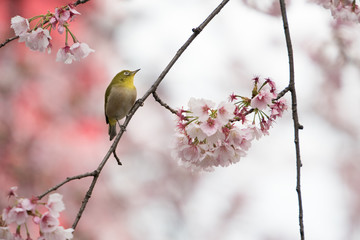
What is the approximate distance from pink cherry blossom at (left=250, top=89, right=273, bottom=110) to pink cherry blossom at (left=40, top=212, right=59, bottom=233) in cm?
73

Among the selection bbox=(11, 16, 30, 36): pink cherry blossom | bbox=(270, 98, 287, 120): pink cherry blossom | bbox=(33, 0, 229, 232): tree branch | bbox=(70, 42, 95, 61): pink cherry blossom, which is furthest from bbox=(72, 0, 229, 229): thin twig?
bbox=(11, 16, 30, 36): pink cherry blossom

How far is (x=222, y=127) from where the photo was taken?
167 centimetres

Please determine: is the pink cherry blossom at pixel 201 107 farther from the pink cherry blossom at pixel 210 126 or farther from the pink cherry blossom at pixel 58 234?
the pink cherry blossom at pixel 58 234

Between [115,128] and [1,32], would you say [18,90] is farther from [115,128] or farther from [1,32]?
[115,128]

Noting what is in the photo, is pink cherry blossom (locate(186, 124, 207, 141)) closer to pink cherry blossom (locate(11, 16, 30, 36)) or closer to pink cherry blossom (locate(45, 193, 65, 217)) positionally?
pink cherry blossom (locate(45, 193, 65, 217))

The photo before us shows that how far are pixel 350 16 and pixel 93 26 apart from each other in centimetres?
Answer: 546

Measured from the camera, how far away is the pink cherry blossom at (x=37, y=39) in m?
1.89

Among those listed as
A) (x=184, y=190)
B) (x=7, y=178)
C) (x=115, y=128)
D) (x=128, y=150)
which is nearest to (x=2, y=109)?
(x=7, y=178)

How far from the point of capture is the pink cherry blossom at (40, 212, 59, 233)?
134 cm

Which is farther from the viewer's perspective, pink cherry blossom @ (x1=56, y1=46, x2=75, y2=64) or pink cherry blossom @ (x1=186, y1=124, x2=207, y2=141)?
pink cherry blossom @ (x1=56, y1=46, x2=75, y2=64)

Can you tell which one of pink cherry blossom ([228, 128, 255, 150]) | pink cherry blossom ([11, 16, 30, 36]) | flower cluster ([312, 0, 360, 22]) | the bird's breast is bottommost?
pink cherry blossom ([228, 128, 255, 150])

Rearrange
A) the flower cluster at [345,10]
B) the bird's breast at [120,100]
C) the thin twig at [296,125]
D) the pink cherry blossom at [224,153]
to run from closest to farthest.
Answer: the thin twig at [296,125], the pink cherry blossom at [224,153], the flower cluster at [345,10], the bird's breast at [120,100]

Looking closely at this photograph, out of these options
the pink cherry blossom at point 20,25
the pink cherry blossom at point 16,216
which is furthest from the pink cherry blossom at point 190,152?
the pink cherry blossom at point 20,25

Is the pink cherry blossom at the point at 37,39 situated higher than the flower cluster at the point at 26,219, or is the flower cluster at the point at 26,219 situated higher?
the pink cherry blossom at the point at 37,39
